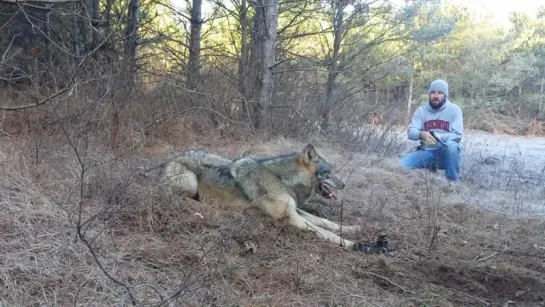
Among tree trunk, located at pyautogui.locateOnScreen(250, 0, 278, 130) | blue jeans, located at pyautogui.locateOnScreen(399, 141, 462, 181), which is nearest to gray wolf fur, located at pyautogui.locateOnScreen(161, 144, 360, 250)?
blue jeans, located at pyautogui.locateOnScreen(399, 141, 462, 181)

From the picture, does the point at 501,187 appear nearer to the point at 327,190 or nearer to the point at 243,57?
the point at 327,190

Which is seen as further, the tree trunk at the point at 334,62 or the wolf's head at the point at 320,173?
the tree trunk at the point at 334,62

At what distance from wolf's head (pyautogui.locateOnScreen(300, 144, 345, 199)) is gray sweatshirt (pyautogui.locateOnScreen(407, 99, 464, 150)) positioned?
12.1 feet

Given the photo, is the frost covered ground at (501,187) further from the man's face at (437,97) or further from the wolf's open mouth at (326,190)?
the wolf's open mouth at (326,190)

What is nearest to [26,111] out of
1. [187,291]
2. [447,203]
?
[187,291]

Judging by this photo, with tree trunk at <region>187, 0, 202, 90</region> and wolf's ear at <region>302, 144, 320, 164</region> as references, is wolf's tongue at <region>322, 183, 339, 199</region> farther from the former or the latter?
tree trunk at <region>187, 0, 202, 90</region>

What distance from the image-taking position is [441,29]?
12766 millimetres

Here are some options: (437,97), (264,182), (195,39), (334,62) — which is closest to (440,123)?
(437,97)

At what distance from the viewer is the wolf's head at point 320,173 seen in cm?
512

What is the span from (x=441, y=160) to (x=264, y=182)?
439 centimetres

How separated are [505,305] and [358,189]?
3.18 metres

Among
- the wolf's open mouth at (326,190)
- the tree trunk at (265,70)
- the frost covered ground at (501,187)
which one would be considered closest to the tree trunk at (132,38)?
the tree trunk at (265,70)

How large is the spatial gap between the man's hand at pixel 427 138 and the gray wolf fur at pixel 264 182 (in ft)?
11.7

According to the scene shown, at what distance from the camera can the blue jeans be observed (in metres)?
7.86
